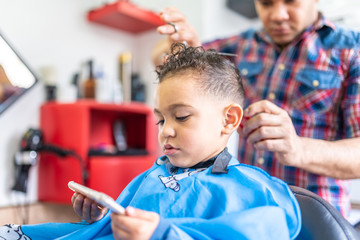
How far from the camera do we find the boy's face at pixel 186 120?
0.79 m

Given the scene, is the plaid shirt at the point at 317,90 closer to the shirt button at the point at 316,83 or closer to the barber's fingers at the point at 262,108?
the shirt button at the point at 316,83

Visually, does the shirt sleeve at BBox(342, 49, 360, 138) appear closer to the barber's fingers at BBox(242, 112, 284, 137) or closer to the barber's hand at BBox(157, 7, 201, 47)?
Result: the barber's fingers at BBox(242, 112, 284, 137)

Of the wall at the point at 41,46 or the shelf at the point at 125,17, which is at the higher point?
the shelf at the point at 125,17

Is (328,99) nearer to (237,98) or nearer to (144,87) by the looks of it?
(237,98)

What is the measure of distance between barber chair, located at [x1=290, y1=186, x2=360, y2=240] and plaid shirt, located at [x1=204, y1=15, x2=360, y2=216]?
50 cm

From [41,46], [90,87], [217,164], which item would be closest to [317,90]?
[217,164]

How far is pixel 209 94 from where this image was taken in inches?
32.3

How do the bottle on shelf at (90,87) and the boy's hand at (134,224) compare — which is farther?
the bottle on shelf at (90,87)

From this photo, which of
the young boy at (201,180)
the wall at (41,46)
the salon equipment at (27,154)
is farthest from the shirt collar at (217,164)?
the wall at (41,46)

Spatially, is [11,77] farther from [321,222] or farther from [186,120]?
[321,222]

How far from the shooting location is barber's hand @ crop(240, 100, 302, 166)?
0.88m

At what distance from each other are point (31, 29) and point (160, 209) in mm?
1656

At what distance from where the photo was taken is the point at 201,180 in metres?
0.77

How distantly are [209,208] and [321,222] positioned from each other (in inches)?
9.6
